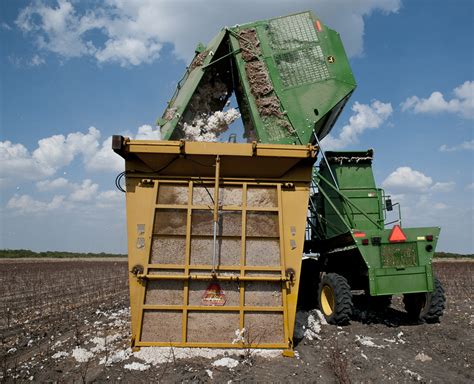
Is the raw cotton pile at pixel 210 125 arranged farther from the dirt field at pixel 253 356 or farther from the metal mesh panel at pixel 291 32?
the dirt field at pixel 253 356

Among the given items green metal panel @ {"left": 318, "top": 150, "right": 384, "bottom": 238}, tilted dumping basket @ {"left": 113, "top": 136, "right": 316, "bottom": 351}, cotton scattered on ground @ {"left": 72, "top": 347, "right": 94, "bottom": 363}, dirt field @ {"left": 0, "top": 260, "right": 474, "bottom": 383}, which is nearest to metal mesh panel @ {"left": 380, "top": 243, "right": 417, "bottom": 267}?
dirt field @ {"left": 0, "top": 260, "right": 474, "bottom": 383}

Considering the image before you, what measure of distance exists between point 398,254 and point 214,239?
3.09 metres

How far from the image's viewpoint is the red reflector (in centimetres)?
610

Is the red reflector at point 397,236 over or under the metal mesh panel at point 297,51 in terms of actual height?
under

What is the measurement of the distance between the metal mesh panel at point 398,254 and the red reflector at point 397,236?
0.08 m

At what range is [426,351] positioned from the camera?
4.94 metres

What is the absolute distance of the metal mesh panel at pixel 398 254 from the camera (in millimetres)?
6070

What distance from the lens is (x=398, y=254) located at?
20.0 feet

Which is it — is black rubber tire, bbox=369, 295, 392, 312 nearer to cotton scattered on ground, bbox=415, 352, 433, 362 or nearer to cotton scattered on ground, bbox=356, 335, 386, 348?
cotton scattered on ground, bbox=356, 335, 386, 348

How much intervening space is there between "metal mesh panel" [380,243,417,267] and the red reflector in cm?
8

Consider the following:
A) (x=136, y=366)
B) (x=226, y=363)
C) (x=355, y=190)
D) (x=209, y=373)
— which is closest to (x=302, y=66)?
(x=355, y=190)

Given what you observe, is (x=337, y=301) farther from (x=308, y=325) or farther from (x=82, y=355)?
(x=82, y=355)

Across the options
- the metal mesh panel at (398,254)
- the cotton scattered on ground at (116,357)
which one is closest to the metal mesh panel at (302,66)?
the metal mesh panel at (398,254)

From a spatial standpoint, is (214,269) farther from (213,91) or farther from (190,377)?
(213,91)
